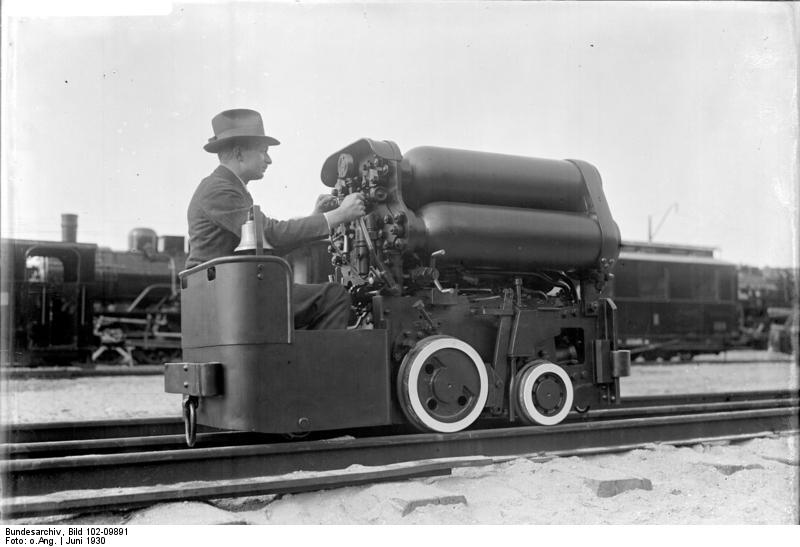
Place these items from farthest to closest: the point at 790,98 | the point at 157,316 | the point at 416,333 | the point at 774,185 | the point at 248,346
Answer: the point at 157,316
the point at 774,185
the point at 416,333
the point at 790,98
the point at 248,346

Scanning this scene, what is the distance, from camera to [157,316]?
15.0 meters

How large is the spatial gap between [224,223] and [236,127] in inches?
23.3

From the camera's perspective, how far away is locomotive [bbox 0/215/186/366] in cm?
1330

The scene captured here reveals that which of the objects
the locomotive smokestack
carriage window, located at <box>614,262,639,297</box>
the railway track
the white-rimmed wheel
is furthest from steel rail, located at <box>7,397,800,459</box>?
carriage window, located at <box>614,262,639,297</box>

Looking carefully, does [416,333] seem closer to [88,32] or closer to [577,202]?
[577,202]

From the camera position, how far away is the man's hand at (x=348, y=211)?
12.7ft

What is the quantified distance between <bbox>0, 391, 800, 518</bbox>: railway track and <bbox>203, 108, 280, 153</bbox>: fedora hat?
172 cm

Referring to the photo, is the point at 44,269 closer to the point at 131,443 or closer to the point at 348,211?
the point at 131,443

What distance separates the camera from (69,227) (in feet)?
48.0

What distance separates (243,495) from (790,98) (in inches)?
140

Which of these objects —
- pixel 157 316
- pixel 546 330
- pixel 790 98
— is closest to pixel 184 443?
pixel 546 330

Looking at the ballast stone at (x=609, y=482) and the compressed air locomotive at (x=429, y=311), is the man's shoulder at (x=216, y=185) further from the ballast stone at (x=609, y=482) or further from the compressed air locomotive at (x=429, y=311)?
the ballast stone at (x=609, y=482)

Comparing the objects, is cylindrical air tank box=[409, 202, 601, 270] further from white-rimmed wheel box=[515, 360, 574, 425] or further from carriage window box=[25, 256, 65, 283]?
carriage window box=[25, 256, 65, 283]

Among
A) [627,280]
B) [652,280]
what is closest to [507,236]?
[627,280]
